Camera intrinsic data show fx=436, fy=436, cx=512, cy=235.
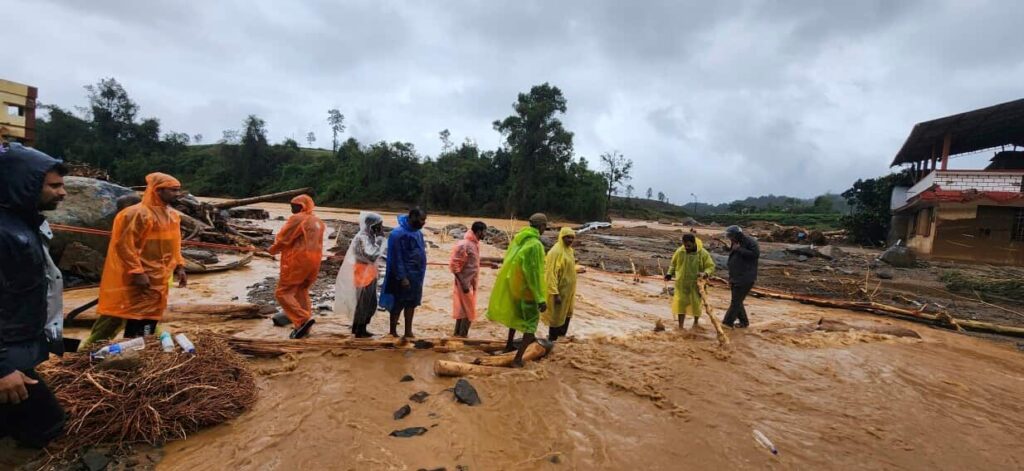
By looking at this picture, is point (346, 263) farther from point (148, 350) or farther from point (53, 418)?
point (53, 418)

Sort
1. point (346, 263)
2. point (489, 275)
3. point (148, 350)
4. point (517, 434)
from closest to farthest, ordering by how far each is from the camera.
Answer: point (148, 350)
point (517, 434)
point (346, 263)
point (489, 275)

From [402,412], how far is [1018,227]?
2390 cm

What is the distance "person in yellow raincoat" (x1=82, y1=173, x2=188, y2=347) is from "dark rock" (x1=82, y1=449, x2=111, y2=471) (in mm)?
1450

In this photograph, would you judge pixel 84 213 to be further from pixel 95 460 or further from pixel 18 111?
pixel 95 460

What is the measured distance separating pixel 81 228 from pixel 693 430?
958cm

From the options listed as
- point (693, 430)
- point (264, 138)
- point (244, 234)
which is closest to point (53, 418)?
point (693, 430)

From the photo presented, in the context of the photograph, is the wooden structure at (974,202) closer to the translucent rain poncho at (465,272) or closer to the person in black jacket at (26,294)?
the translucent rain poncho at (465,272)

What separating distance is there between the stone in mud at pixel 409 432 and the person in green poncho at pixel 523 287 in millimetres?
1635

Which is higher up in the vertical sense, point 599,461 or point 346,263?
point 346,263

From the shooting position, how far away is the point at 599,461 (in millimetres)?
3334

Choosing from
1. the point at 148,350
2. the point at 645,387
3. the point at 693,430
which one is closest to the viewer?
the point at 148,350

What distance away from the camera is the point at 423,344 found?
5.17 m

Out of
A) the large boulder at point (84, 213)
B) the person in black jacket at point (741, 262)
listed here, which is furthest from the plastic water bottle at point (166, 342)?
the person in black jacket at point (741, 262)

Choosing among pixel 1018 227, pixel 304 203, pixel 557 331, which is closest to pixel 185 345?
pixel 304 203
